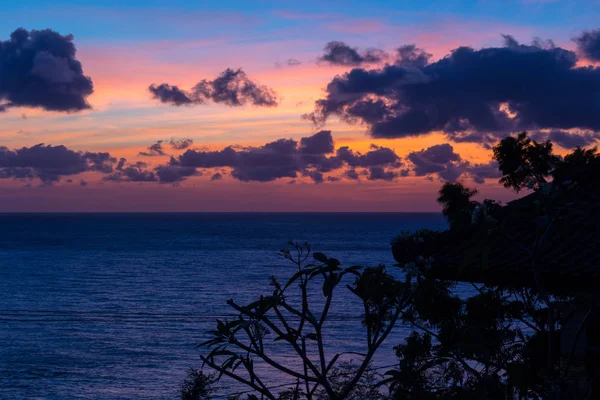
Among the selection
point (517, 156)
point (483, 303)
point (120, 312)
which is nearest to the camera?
point (483, 303)

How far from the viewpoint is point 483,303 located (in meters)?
10.8

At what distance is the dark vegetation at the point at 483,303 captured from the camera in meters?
4.12

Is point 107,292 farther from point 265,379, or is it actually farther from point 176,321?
point 265,379

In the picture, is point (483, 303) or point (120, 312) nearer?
point (483, 303)

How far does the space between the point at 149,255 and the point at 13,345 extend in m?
74.5

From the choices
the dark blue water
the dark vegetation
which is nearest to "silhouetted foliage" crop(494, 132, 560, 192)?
the dark vegetation

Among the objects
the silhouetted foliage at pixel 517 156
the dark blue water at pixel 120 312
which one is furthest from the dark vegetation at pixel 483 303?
the dark blue water at pixel 120 312

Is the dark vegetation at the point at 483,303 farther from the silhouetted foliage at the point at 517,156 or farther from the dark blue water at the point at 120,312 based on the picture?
the dark blue water at the point at 120,312

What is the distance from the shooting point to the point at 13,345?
48.5 m

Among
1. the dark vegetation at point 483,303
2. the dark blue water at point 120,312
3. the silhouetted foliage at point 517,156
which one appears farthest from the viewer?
the dark blue water at point 120,312

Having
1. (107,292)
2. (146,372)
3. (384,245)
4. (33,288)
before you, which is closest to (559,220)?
(146,372)

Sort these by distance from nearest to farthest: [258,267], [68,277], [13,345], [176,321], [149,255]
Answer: [13,345]
[176,321]
[68,277]
[258,267]
[149,255]

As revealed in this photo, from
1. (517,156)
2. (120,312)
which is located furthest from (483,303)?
(120,312)

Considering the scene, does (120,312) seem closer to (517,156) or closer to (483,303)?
(517,156)
